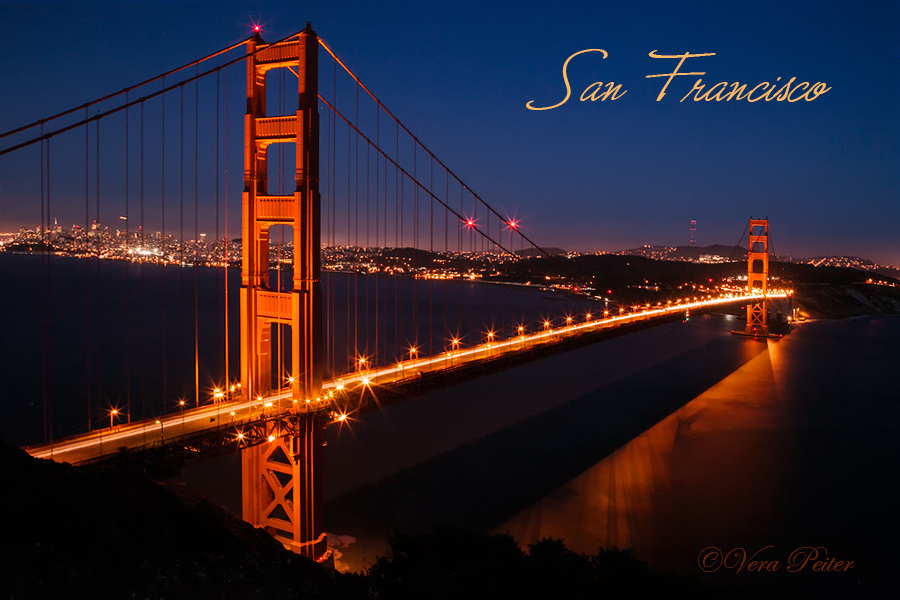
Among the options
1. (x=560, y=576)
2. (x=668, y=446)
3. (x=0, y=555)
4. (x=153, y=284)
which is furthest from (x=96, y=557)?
(x=153, y=284)

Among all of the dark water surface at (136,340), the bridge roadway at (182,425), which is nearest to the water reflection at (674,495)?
the bridge roadway at (182,425)

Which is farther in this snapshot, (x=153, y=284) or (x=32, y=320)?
(x=153, y=284)

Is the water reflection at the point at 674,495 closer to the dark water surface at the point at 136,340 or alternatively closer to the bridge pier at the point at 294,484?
the bridge pier at the point at 294,484

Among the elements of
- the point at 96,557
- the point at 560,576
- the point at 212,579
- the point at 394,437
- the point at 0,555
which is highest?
the point at 0,555

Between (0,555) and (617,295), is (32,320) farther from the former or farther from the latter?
(617,295)

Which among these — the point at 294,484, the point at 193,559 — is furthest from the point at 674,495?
the point at 193,559
